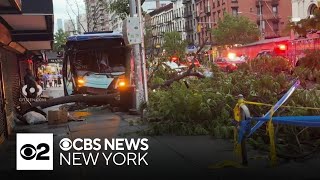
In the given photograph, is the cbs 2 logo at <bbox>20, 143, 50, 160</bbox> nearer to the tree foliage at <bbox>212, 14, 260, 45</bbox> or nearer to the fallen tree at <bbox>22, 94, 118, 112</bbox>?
the fallen tree at <bbox>22, 94, 118, 112</bbox>

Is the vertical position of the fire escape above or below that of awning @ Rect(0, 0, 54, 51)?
above

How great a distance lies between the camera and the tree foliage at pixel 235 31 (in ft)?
231

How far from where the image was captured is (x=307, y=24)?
25.0ft

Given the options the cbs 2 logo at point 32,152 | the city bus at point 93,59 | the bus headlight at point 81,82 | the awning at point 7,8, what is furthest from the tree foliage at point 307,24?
the bus headlight at point 81,82

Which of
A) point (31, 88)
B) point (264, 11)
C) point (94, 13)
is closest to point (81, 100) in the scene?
point (31, 88)

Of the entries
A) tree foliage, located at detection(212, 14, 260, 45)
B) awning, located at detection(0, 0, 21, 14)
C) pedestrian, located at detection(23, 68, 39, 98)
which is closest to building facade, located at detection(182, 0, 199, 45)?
tree foliage, located at detection(212, 14, 260, 45)

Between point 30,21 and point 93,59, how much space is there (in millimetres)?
5477

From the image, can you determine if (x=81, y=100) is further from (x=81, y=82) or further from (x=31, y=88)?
(x=31, y=88)

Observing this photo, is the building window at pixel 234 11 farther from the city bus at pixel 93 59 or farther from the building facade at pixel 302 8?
the city bus at pixel 93 59

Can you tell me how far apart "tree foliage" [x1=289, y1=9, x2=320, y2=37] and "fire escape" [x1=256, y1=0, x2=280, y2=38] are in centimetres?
7454

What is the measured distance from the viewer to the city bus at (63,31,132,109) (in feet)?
58.8

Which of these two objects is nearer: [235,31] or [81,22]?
[81,22]

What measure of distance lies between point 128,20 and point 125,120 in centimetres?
294

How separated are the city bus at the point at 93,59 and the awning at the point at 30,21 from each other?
129 centimetres
